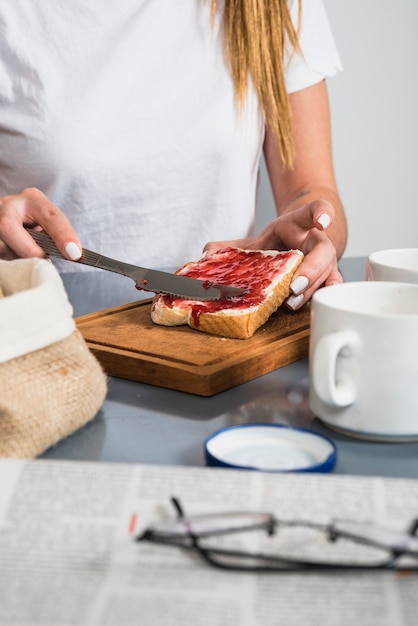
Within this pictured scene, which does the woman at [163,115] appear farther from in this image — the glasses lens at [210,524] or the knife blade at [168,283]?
the glasses lens at [210,524]

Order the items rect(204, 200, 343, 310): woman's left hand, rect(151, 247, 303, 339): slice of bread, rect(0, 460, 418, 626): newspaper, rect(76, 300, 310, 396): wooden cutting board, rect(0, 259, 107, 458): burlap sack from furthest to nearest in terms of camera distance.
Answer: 1. rect(204, 200, 343, 310): woman's left hand
2. rect(151, 247, 303, 339): slice of bread
3. rect(76, 300, 310, 396): wooden cutting board
4. rect(0, 259, 107, 458): burlap sack
5. rect(0, 460, 418, 626): newspaper

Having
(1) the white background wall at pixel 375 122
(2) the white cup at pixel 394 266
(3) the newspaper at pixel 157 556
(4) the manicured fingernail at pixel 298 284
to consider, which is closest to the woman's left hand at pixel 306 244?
(4) the manicured fingernail at pixel 298 284

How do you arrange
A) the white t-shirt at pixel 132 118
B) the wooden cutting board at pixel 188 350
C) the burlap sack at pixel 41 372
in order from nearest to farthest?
1. the burlap sack at pixel 41 372
2. the wooden cutting board at pixel 188 350
3. the white t-shirt at pixel 132 118

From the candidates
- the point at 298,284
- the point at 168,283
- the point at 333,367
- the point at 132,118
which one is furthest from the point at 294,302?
the point at 132,118

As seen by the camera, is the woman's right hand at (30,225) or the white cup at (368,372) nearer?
the white cup at (368,372)

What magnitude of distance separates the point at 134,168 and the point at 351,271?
1.79 feet

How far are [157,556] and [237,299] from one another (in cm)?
63

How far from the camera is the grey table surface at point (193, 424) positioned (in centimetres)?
77

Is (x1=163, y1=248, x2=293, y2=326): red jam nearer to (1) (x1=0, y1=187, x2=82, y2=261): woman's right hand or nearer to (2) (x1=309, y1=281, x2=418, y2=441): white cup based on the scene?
(1) (x1=0, y1=187, x2=82, y2=261): woman's right hand

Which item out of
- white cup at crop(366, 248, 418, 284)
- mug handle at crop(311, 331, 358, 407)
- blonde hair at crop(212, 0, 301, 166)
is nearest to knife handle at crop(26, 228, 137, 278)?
white cup at crop(366, 248, 418, 284)

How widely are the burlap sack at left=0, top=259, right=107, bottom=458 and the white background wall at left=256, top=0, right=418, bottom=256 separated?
5.71ft

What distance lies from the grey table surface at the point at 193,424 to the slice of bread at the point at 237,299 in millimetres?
100

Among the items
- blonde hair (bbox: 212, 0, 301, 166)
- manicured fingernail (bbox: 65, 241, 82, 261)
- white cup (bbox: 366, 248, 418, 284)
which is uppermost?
blonde hair (bbox: 212, 0, 301, 166)

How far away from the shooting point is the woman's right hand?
1198 mm
